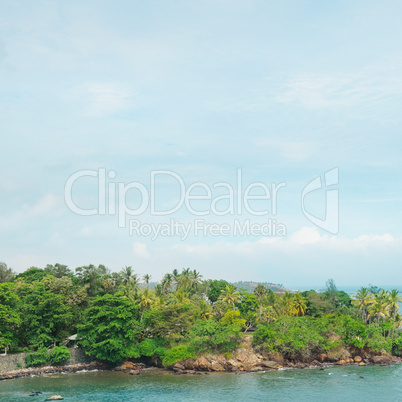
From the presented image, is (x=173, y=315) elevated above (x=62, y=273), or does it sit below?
below

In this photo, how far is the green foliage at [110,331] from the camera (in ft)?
180

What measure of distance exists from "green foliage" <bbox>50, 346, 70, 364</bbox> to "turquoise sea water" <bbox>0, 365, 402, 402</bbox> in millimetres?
2881

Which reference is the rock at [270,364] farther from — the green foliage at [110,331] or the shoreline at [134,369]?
the green foliage at [110,331]

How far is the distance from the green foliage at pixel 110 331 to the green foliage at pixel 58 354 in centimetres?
216

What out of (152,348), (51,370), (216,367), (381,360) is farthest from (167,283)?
(381,360)

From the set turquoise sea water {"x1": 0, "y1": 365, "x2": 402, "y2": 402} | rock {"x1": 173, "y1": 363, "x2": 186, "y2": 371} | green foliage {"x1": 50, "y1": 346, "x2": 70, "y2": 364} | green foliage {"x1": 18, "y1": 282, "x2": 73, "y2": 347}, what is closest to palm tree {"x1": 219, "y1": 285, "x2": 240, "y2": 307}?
rock {"x1": 173, "y1": 363, "x2": 186, "y2": 371}

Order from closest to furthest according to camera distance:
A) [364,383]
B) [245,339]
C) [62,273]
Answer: [364,383], [245,339], [62,273]

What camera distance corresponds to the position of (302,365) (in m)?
58.0

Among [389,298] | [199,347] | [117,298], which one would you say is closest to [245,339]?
[199,347]

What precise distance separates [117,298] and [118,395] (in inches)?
538

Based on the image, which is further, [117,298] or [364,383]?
[117,298]

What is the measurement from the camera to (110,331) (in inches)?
2176

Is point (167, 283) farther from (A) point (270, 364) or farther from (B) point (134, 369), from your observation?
(A) point (270, 364)

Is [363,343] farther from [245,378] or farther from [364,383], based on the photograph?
[245,378]
